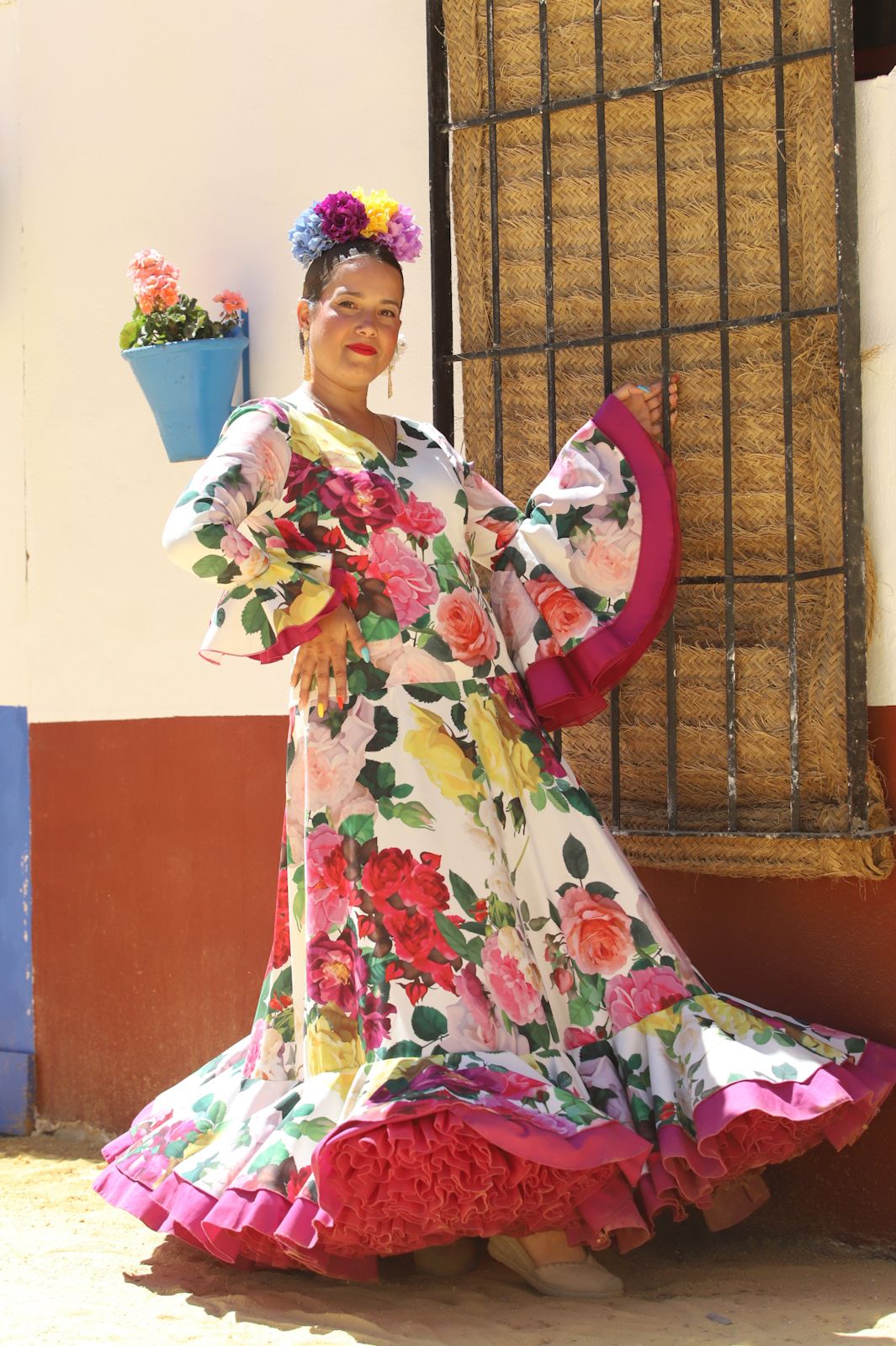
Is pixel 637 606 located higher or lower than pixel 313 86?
lower

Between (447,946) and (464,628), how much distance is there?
0.66 metres

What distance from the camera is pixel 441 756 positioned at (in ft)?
10.7

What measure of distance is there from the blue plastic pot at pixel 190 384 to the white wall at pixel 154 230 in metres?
0.14

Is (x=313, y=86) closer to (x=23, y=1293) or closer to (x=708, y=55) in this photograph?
(x=708, y=55)

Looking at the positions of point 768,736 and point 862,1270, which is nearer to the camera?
point 862,1270

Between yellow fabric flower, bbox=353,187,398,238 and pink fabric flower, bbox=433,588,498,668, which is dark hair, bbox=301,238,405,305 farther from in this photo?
pink fabric flower, bbox=433,588,498,668

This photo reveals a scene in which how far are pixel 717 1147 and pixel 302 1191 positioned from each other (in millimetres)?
771

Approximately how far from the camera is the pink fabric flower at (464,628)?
336 centimetres

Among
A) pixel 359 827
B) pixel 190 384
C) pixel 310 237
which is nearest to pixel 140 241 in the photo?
pixel 190 384

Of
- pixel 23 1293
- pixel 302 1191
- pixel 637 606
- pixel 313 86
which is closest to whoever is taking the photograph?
pixel 302 1191

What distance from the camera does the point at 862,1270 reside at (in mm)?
3332

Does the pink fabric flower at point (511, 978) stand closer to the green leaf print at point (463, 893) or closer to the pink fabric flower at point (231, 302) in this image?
the green leaf print at point (463, 893)

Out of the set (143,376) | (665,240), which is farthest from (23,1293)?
(665,240)

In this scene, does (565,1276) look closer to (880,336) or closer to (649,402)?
(649,402)
